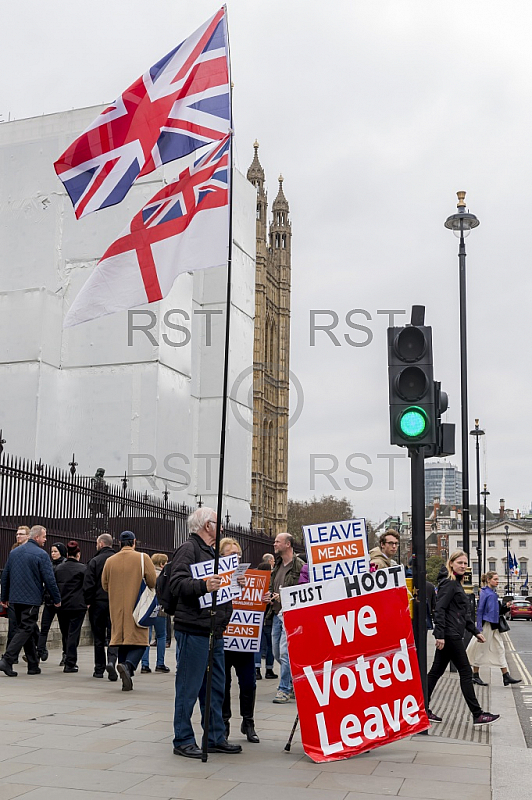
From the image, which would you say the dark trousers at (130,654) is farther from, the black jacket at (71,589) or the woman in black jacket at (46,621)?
the woman in black jacket at (46,621)

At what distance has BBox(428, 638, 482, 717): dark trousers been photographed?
27.7 ft

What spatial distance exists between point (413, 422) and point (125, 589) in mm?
4059

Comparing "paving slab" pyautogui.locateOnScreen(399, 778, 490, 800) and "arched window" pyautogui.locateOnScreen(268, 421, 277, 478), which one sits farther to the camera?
"arched window" pyautogui.locateOnScreen(268, 421, 277, 478)

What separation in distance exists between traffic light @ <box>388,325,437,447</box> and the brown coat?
3734 millimetres

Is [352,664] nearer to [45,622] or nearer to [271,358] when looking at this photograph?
[45,622]

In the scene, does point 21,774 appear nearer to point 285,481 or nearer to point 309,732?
point 309,732

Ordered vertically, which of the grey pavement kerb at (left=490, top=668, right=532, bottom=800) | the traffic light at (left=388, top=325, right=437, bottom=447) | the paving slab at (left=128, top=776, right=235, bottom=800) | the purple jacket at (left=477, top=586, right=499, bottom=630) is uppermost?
the traffic light at (left=388, top=325, right=437, bottom=447)

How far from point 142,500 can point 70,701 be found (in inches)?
427

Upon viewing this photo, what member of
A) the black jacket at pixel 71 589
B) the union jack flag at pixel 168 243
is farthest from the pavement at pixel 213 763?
the union jack flag at pixel 168 243

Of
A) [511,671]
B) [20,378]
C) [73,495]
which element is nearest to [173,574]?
[73,495]

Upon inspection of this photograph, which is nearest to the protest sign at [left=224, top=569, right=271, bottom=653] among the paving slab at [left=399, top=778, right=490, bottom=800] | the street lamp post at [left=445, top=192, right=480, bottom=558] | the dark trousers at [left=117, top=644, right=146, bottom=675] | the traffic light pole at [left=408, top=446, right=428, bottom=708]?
the traffic light pole at [left=408, top=446, right=428, bottom=708]

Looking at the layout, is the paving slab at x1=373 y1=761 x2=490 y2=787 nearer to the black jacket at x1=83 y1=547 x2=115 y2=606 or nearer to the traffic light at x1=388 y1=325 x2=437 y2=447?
the traffic light at x1=388 y1=325 x2=437 y2=447

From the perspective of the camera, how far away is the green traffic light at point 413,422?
8.29 m

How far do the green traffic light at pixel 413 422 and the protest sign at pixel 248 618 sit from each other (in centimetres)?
173
